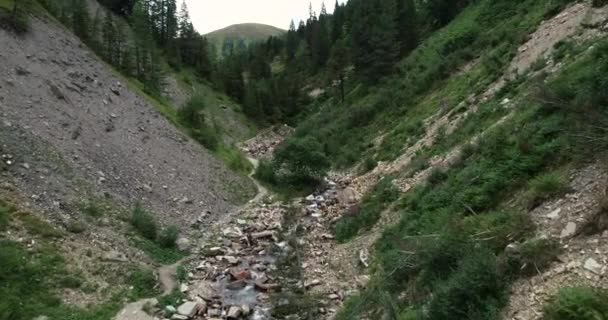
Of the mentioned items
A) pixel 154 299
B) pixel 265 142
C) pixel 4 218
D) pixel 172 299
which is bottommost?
pixel 265 142

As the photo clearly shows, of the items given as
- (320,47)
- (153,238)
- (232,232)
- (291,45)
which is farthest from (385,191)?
(291,45)

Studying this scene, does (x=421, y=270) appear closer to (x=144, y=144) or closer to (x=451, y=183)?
(x=451, y=183)

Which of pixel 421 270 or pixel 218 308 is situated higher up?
pixel 421 270

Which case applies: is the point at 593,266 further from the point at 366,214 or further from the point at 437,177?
the point at 366,214

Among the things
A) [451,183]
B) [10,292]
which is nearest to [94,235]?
[10,292]

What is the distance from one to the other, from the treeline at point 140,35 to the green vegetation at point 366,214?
34666 millimetres

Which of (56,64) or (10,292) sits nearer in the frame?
(10,292)

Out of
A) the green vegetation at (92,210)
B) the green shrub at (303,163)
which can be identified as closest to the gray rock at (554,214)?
the green vegetation at (92,210)

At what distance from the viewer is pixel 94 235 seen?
1917cm

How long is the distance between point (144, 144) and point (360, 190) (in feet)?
53.0

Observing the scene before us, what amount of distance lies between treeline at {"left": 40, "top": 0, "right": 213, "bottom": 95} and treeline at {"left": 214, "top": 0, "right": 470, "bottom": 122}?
9144mm

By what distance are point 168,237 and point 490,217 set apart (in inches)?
662

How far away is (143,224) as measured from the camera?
21.8 m

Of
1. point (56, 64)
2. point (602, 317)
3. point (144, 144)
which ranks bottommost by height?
point (602, 317)
